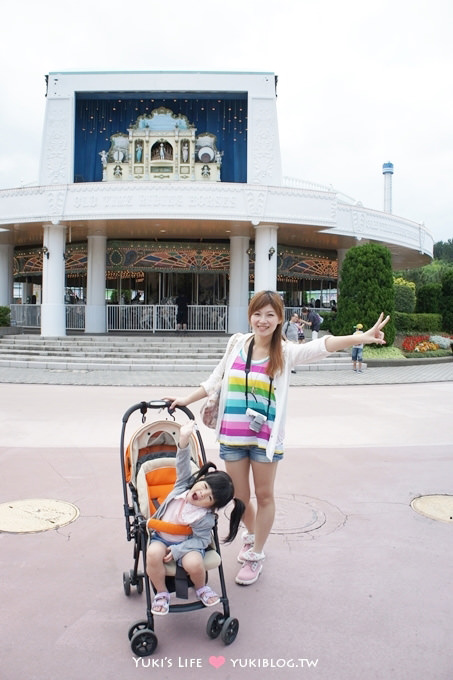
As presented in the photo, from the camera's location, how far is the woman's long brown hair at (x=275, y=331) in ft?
11.1

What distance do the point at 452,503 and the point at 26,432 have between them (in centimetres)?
536

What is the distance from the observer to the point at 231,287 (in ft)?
67.3

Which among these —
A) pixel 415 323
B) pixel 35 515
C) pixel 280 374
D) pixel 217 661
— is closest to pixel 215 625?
pixel 217 661

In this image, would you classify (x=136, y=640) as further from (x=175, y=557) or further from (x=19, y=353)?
(x=19, y=353)

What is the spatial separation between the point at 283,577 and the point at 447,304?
23.0 meters

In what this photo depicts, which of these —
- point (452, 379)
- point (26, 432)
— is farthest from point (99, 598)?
point (452, 379)

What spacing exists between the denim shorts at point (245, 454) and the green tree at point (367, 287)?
15.0m

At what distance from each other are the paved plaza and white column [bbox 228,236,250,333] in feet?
42.3

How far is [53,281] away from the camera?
1866 centimetres

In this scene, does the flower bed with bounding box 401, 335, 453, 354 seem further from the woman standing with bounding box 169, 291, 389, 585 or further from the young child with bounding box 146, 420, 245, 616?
the young child with bounding box 146, 420, 245, 616

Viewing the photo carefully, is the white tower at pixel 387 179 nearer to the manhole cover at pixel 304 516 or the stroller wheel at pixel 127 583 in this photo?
the manhole cover at pixel 304 516

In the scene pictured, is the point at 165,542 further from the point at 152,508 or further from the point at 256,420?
the point at 256,420

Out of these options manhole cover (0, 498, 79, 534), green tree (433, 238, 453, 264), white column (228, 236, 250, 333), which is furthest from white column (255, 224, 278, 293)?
green tree (433, 238, 453, 264)

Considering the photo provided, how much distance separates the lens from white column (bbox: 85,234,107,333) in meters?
20.9
